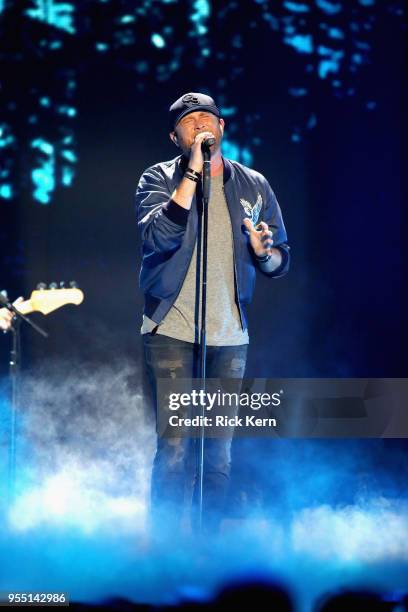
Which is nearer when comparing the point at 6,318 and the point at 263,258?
the point at 263,258

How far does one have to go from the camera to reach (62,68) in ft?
A: 14.9

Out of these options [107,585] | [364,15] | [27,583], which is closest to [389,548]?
[107,585]

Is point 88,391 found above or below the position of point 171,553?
above

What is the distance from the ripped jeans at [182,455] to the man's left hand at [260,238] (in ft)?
1.32

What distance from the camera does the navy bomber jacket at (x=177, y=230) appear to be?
313cm

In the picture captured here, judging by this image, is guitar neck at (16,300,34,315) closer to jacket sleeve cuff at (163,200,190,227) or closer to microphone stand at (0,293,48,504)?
microphone stand at (0,293,48,504)

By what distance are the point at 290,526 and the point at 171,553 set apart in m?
0.85

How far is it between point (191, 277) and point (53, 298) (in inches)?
46.9

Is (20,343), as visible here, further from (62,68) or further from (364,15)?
(364,15)

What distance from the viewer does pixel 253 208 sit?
3.42 m

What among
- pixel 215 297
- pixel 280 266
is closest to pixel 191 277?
pixel 215 297

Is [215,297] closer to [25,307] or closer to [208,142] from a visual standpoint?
[208,142]

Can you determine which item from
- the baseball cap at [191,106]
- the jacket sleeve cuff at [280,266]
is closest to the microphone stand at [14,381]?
the jacket sleeve cuff at [280,266]

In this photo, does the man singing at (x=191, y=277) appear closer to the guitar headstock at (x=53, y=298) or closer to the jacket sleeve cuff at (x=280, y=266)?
the jacket sleeve cuff at (x=280, y=266)
